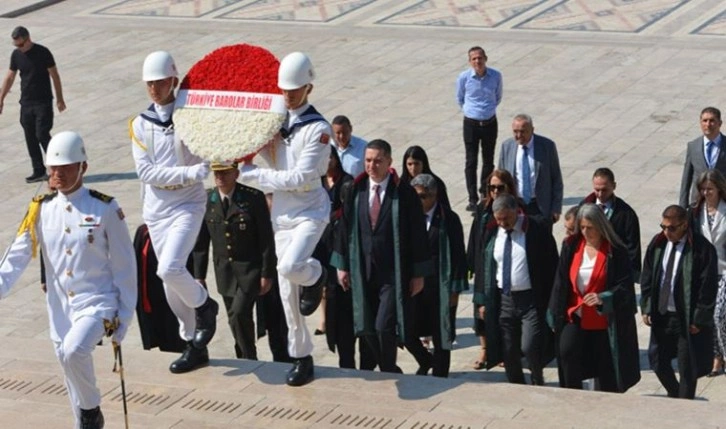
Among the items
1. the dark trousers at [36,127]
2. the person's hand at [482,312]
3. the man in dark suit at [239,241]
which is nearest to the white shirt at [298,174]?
the man in dark suit at [239,241]

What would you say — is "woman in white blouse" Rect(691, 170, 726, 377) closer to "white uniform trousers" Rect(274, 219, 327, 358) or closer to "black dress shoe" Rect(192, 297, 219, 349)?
"white uniform trousers" Rect(274, 219, 327, 358)

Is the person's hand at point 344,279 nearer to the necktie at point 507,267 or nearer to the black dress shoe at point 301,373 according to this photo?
the black dress shoe at point 301,373

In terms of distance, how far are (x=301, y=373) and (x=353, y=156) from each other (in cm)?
354

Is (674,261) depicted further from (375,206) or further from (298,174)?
(298,174)

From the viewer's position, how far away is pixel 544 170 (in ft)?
45.5

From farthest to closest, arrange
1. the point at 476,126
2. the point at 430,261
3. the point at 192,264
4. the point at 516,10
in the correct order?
1. the point at 516,10
2. the point at 476,126
3. the point at 192,264
4. the point at 430,261

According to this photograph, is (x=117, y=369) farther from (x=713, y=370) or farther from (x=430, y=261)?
(x=713, y=370)

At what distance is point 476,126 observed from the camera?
55.2 feet

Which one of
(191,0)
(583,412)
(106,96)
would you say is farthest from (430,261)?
(191,0)

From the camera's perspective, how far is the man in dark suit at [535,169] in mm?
13867

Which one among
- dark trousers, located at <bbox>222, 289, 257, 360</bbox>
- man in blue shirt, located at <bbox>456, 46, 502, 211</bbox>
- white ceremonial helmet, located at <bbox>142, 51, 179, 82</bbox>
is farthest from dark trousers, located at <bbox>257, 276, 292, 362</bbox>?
man in blue shirt, located at <bbox>456, 46, 502, 211</bbox>

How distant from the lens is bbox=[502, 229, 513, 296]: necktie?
11156 millimetres

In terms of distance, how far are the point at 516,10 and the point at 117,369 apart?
15992mm

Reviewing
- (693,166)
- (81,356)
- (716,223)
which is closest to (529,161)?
(693,166)
